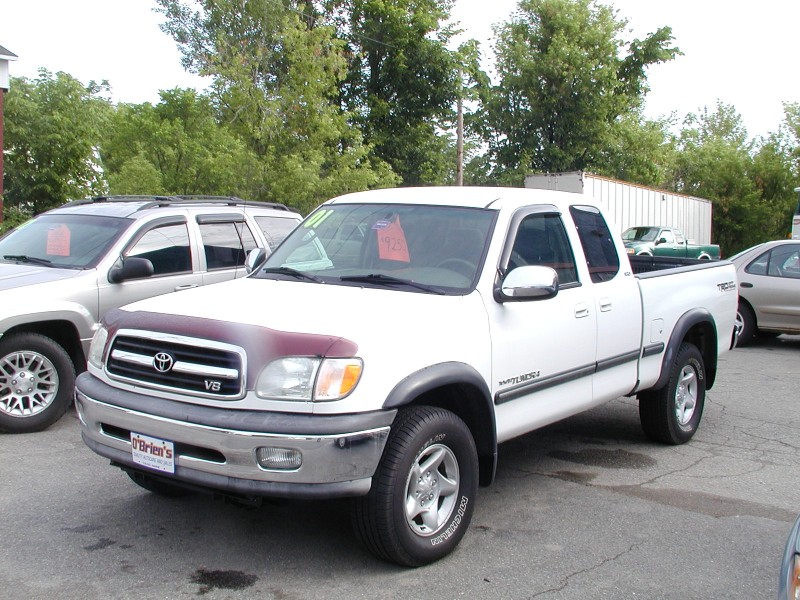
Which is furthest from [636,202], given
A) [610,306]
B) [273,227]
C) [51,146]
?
[610,306]

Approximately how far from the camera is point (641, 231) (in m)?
30.4

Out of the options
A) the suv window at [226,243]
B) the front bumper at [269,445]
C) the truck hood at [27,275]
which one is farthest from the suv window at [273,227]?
the front bumper at [269,445]

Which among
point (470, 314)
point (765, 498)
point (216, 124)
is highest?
point (216, 124)

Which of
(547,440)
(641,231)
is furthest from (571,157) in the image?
(547,440)

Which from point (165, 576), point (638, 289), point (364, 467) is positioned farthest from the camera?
point (638, 289)

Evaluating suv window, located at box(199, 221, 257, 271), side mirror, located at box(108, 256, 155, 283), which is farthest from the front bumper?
suv window, located at box(199, 221, 257, 271)

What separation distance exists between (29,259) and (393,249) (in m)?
3.94

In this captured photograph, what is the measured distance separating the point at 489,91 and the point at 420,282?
35696mm

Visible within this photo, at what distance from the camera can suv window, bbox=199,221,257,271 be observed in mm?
8156

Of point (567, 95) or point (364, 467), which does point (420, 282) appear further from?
point (567, 95)

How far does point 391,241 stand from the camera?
5.17 m

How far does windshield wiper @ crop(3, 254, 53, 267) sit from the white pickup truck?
2.84 metres

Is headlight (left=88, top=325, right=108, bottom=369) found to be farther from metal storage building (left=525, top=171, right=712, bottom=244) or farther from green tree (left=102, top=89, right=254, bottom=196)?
metal storage building (left=525, top=171, right=712, bottom=244)

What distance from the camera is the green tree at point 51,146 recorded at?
18266mm
